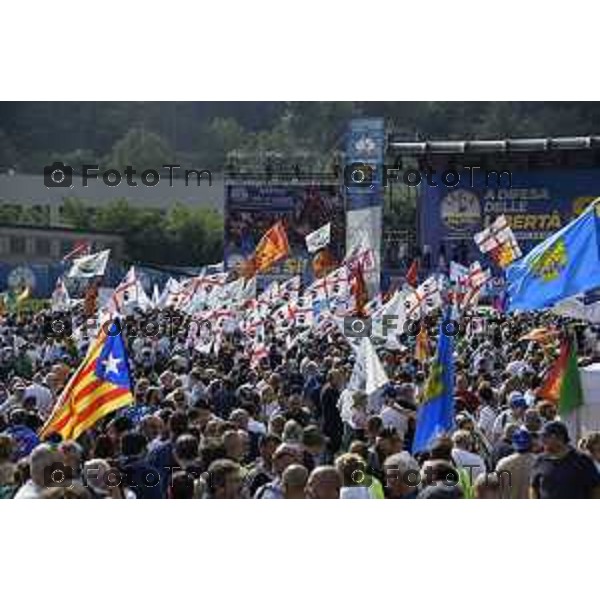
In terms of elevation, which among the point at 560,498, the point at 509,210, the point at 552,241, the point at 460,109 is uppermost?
the point at 460,109

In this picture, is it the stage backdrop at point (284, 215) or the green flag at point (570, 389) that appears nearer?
the green flag at point (570, 389)

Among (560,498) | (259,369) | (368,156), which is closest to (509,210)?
(368,156)

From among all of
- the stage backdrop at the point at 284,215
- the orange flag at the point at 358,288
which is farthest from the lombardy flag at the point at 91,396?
the stage backdrop at the point at 284,215

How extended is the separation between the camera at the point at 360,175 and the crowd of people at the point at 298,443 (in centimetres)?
1894

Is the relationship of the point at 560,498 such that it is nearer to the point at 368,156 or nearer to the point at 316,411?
the point at 316,411

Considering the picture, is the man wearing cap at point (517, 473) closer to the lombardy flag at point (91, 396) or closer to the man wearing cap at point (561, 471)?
the man wearing cap at point (561, 471)

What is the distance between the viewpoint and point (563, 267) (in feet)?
38.3

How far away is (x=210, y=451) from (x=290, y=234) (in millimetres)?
45304

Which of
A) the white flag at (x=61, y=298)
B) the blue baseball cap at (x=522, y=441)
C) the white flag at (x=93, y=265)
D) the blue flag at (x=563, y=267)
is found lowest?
the blue baseball cap at (x=522, y=441)

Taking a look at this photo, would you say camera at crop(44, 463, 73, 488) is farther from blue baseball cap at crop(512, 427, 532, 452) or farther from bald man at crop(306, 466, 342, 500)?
blue baseball cap at crop(512, 427, 532, 452)

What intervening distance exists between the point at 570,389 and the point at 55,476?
5447 millimetres

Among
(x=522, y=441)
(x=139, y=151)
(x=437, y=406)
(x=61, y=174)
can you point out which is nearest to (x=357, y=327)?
(x=61, y=174)

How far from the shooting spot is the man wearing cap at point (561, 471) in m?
8.27

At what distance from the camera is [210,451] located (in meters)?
8.84
